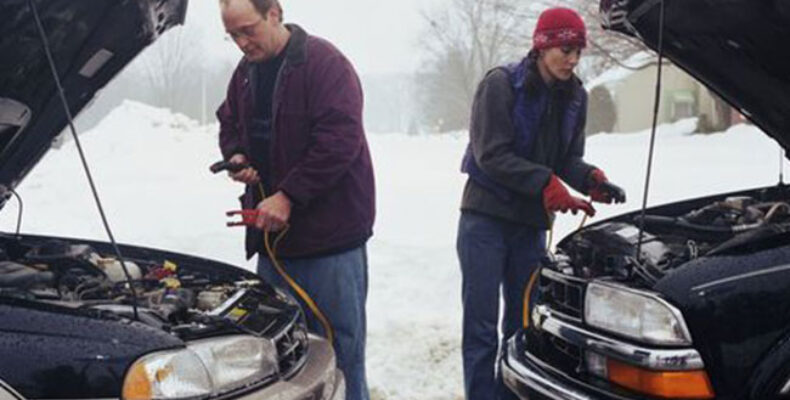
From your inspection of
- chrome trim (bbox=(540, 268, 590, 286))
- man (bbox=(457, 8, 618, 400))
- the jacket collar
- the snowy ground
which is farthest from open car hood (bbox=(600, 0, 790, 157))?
the snowy ground

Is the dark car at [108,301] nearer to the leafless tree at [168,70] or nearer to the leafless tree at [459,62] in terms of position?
the leafless tree at [459,62]

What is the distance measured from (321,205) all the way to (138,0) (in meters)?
1.05

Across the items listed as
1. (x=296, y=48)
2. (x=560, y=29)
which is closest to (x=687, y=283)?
(x=560, y=29)

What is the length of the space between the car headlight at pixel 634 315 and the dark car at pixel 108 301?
0.86 metres

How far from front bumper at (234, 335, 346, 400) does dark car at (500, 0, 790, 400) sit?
2.05ft

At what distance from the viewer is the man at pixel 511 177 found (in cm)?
371

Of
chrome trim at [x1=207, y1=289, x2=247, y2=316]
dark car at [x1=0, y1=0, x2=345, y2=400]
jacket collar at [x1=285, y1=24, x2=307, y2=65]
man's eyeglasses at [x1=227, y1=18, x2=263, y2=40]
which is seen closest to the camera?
dark car at [x1=0, y1=0, x2=345, y2=400]

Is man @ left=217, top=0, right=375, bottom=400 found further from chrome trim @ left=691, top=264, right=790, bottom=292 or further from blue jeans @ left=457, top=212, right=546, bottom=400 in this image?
chrome trim @ left=691, top=264, right=790, bottom=292

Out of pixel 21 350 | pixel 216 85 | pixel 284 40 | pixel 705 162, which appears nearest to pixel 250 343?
pixel 21 350

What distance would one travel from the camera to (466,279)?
383 cm

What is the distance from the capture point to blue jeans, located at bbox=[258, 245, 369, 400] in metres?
3.49

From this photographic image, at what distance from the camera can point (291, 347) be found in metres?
2.70

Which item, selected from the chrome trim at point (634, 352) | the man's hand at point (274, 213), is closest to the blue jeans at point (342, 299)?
the man's hand at point (274, 213)

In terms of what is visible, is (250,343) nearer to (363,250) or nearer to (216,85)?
(363,250)
